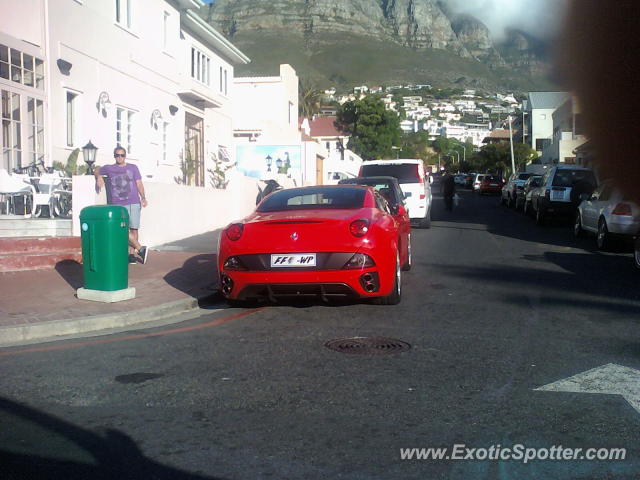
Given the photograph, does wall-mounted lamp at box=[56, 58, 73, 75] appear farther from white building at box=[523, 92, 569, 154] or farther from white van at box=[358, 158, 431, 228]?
white building at box=[523, 92, 569, 154]

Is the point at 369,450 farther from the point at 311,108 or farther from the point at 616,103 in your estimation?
the point at 311,108

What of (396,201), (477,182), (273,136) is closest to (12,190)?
(396,201)

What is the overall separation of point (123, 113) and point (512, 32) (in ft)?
59.8

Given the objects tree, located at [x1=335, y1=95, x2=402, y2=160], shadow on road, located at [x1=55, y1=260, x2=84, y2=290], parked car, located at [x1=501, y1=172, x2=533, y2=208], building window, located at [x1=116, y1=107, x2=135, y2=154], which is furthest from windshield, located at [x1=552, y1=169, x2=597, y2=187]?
tree, located at [x1=335, y1=95, x2=402, y2=160]

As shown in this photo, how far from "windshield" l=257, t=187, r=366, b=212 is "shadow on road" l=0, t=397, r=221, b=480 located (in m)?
4.59

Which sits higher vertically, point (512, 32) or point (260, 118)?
point (260, 118)

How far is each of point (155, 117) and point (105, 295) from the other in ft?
42.5

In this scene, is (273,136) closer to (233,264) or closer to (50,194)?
(50,194)

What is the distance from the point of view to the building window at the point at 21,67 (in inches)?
510

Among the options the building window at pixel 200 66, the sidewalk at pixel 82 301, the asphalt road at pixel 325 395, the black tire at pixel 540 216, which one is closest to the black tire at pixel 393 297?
the asphalt road at pixel 325 395

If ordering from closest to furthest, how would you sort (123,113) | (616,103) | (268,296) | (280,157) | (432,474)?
(616,103) < (432,474) < (268,296) < (123,113) < (280,157)

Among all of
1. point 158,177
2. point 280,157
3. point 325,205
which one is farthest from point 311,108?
point 325,205

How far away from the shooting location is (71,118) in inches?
610

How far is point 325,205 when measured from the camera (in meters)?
8.46
